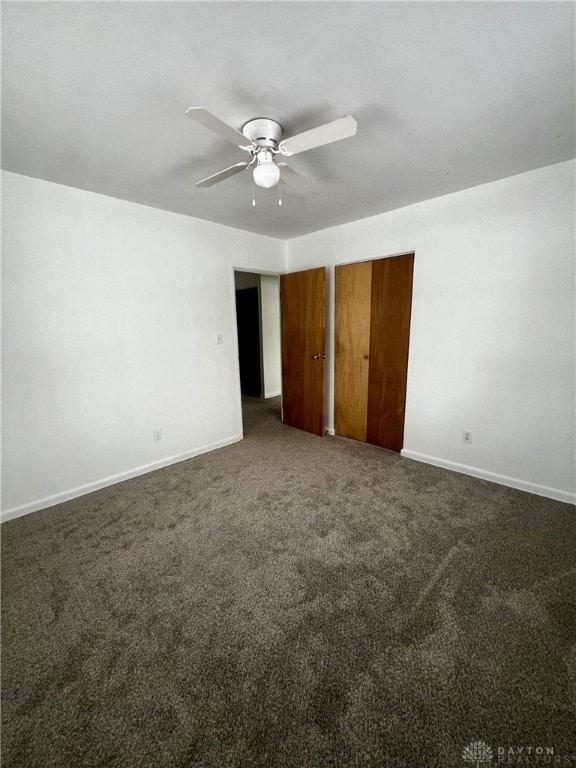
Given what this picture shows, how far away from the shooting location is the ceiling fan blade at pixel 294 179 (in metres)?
1.69

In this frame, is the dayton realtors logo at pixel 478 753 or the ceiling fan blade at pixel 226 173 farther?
the ceiling fan blade at pixel 226 173

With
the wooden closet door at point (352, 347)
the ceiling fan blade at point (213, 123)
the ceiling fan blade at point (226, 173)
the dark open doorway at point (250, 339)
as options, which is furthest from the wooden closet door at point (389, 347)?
the dark open doorway at point (250, 339)

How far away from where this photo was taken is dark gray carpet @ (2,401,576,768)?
41.1 inches

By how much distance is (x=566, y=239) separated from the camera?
215 cm

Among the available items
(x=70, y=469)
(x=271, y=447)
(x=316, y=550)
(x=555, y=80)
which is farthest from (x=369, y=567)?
(x=555, y=80)

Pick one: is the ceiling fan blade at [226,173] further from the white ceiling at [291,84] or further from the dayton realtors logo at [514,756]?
the dayton realtors logo at [514,756]

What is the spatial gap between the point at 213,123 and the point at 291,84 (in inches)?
16.2

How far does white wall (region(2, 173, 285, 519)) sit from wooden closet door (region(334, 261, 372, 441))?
1259mm

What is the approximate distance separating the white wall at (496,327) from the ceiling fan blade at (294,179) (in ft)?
4.67

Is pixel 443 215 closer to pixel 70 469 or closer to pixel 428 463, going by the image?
pixel 428 463

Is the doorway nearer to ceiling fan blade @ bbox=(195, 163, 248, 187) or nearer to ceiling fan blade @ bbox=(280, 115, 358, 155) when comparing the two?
ceiling fan blade @ bbox=(195, 163, 248, 187)

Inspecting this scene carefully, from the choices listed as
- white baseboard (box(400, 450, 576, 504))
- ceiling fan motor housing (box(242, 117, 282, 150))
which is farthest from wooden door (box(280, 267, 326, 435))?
ceiling fan motor housing (box(242, 117, 282, 150))

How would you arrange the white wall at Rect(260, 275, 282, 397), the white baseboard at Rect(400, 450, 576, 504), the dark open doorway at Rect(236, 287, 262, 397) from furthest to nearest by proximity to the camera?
1. the dark open doorway at Rect(236, 287, 262, 397)
2. the white wall at Rect(260, 275, 282, 397)
3. the white baseboard at Rect(400, 450, 576, 504)

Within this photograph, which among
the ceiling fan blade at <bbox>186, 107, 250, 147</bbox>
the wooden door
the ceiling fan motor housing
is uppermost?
the ceiling fan motor housing
